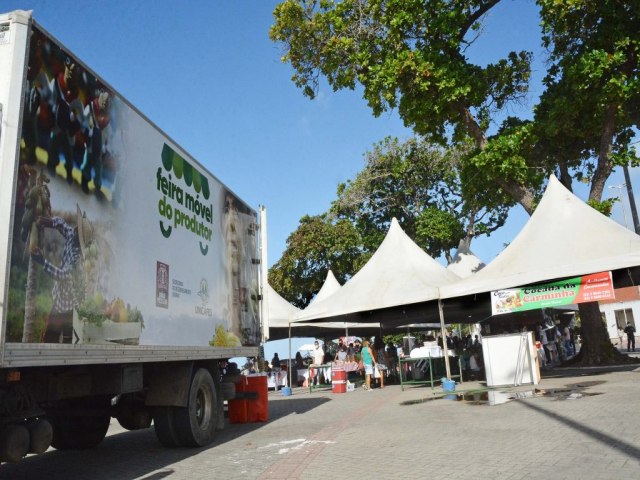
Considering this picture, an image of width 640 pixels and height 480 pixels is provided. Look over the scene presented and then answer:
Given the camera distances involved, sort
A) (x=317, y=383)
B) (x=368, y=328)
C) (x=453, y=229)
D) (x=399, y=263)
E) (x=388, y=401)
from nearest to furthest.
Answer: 1. (x=388, y=401)
2. (x=399, y=263)
3. (x=317, y=383)
4. (x=368, y=328)
5. (x=453, y=229)

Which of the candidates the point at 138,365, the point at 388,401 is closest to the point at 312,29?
the point at 388,401

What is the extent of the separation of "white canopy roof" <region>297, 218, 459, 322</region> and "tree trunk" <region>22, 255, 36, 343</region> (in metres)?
11.6

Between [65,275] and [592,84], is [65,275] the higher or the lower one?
the lower one

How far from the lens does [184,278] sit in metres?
7.50

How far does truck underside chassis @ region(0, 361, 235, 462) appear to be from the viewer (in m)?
4.79

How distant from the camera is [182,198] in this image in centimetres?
768

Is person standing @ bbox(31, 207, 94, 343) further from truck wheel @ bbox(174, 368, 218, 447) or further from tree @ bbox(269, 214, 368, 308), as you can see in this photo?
tree @ bbox(269, 214, 368, 308)

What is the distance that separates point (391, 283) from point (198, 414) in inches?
372

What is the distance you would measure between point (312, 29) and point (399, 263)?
335 inches

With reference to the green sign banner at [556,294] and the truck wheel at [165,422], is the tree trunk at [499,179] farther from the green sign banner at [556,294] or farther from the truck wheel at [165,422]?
the truck wheel at [165,422]

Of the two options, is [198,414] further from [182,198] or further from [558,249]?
[558,249]

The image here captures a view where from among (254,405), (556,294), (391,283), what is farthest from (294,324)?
(556,294)

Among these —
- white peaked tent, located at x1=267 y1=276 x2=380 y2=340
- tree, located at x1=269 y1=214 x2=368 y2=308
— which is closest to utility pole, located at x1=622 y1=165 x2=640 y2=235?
white peaked tent, located at x1=267 y1=276 x2=380 y2=340

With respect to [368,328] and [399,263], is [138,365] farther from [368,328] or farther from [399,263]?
[368,328]
